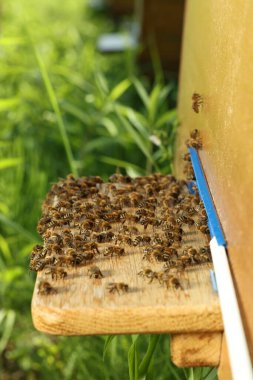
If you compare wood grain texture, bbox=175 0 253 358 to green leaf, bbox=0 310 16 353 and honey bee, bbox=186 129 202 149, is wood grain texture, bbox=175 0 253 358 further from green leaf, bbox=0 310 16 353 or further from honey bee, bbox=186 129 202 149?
green leaf, bbox=0 310 16 353

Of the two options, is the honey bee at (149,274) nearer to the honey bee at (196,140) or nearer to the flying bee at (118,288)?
the flying bee at (118,288)

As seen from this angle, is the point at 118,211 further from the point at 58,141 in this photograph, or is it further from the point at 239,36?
the point at 58,141

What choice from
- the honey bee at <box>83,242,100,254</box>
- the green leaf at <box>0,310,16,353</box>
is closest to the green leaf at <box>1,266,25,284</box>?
the green leaf at <box>0,310,16,353</box>

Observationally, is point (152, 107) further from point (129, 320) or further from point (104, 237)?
point (129, 320)

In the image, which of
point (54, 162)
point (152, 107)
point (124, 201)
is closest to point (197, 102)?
point (124, 201)

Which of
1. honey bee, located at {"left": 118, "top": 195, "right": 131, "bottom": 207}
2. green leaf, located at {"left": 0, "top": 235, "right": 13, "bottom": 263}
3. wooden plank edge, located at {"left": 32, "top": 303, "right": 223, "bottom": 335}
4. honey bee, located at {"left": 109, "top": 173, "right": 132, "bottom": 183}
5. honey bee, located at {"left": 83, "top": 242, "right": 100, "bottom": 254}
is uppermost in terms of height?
green leaf, located at {"left": 0, "top": 235, "right": 13, "bottom": 263}

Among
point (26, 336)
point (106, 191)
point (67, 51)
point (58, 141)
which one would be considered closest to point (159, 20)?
point (67, 51)

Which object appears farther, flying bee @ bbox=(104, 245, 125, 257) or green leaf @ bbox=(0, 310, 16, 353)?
green leaf @ bbox=(0, 310, 16, 353)

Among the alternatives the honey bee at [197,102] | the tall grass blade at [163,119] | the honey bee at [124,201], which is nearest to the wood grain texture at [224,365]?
the honey bee at [124,201]

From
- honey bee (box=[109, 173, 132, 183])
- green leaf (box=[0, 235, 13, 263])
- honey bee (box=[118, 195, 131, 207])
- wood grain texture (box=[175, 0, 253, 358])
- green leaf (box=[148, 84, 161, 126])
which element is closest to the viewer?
wood grain texture (box=[175, 0, 253, 358])
